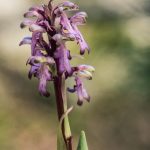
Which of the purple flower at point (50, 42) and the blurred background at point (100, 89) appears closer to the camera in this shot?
the purple flower at point (50, 42)

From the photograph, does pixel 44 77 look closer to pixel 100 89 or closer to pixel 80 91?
pixel 80 91

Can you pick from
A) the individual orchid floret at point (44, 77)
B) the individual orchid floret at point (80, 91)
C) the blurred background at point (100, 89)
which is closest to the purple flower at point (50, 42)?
the individual orchid floret at point (44, 77)

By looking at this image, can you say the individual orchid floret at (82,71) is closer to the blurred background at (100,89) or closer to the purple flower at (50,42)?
the purple flower at (50,42)

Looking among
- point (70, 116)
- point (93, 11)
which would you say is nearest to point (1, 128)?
point (70, 116)

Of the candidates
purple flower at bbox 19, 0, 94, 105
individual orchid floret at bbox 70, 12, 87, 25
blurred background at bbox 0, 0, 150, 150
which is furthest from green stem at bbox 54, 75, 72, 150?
blurred background at bbox 0, 0, 150, 150

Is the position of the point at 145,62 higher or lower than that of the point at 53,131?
higher

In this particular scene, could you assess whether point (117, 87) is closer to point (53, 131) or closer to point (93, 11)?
point (53, 131)

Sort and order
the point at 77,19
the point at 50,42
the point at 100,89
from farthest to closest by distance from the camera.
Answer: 1. the point at 100,89
2. the point at 77,19
3. the point at 50,42

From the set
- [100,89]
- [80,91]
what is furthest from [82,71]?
[100,89]
